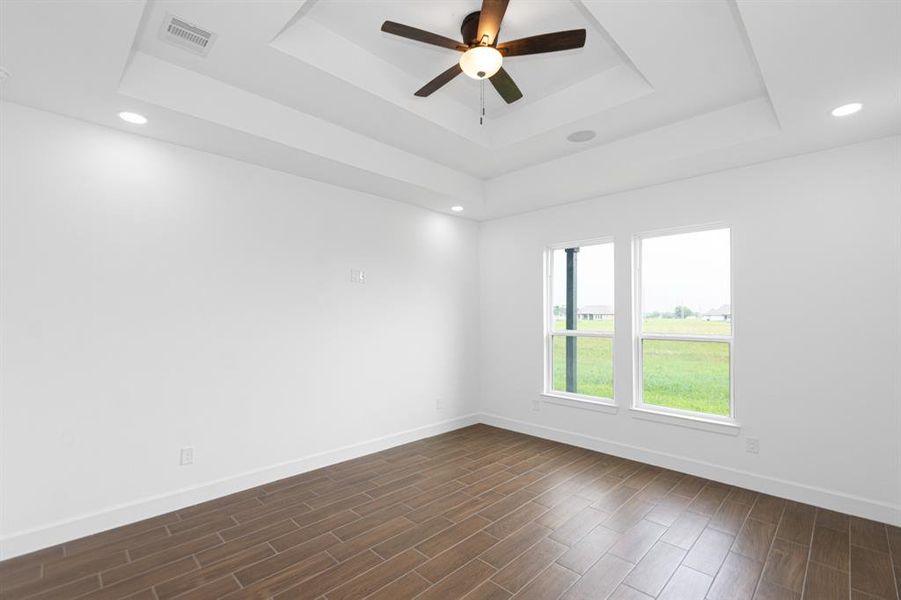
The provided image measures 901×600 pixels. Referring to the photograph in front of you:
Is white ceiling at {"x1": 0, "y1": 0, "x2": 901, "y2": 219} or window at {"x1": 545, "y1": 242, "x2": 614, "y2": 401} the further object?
window at {"x1": 545, "y1": 242, "x2": 614, "y2": 401}

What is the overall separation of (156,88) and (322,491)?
3.06 metres

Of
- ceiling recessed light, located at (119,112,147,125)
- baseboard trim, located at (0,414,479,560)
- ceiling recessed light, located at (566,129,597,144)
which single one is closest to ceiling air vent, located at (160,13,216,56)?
ceiling recessed light, located at (119,112,147,125)

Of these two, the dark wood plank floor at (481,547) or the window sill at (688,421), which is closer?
the dark wood plank floor at (481,547)

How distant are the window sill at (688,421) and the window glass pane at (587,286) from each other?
0.90 metres

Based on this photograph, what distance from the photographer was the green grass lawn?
378 centimetres

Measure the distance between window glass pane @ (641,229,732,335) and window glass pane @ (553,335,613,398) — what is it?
0.53 metres

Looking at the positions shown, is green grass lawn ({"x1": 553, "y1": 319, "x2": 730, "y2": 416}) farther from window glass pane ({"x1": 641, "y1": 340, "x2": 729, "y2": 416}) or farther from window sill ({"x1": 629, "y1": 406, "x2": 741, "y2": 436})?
window sill ({"x1": 629, "y1": 406, "x2": 741, "y2": 436})

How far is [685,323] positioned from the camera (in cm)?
400

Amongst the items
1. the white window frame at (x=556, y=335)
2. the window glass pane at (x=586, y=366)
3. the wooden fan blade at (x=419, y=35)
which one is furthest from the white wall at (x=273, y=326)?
the wooden fan blade at (x=419, y=35)

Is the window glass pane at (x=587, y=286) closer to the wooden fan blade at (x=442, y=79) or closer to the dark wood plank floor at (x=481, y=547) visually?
the dark wood plank floor at (x=481, y=547)

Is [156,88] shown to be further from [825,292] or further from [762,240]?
[825,292]

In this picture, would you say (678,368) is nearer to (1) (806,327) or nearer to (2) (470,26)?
(1) (806,327)

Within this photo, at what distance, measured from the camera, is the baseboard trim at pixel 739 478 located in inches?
117

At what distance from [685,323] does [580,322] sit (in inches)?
43.5
